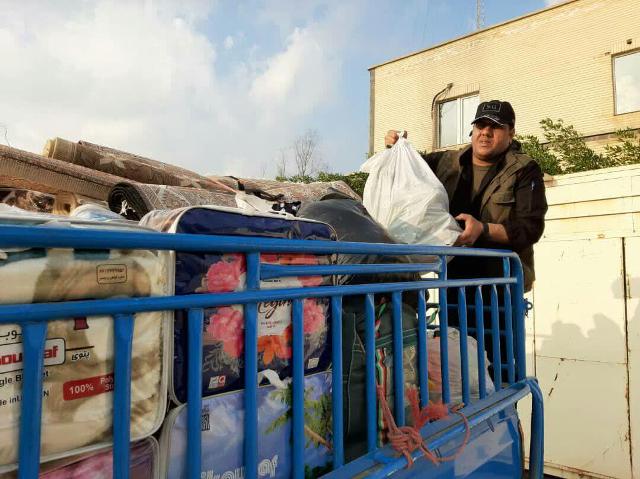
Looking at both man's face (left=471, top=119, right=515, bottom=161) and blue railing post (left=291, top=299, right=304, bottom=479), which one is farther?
man's face (left=471, top=119, right=515, bottom=161)

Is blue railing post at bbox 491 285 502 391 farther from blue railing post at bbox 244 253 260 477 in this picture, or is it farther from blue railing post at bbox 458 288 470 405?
blue railing post at bbox 244 253 260 477

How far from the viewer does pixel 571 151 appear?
10789 millimetres

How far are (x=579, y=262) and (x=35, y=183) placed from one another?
3.74 metres

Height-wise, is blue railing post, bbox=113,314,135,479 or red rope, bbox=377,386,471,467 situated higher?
blue railing post, bbox=113,314,135,479

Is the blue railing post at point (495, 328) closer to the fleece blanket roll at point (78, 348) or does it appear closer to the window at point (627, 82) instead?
the fleece blanket roll at point (78, 348)

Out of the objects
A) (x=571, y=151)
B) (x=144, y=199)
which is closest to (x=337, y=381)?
(x=144, y=199)

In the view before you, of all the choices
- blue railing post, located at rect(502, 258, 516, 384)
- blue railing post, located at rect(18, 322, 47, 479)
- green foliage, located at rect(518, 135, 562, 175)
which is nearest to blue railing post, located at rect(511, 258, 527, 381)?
blue railing post, located at rect(502, 258, 516, 384)

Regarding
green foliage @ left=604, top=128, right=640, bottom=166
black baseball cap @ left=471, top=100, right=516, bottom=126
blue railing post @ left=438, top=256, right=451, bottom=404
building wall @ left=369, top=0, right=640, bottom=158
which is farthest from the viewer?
building wall @ left=369, top=0, right=640, bottom=158

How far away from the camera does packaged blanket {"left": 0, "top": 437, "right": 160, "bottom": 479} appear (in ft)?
2.91

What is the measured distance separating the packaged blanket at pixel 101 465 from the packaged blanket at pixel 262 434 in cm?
3

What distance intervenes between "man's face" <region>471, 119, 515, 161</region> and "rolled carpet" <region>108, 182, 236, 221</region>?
1.63 m

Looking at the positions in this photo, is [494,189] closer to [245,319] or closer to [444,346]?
[444,346]

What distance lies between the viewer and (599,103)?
1117 cm

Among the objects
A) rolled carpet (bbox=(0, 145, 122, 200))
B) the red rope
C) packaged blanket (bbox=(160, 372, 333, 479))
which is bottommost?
the red rope
